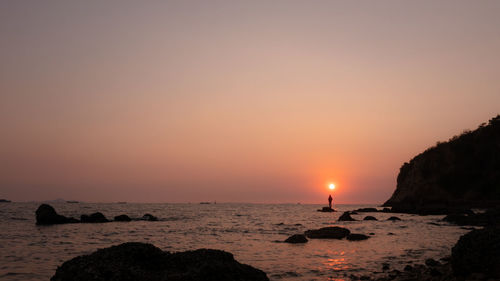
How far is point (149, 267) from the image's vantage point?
34.5 ft

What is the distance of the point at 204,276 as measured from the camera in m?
9.33

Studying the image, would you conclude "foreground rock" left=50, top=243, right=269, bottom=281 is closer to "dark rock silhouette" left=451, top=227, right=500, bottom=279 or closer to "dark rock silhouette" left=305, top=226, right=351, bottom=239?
"dark rock silhouette" left=451, top=227, right=500, bottom=279

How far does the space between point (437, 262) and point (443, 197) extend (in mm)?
83185

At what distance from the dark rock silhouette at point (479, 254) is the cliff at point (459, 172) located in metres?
73.2

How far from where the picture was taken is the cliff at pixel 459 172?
84250 mm

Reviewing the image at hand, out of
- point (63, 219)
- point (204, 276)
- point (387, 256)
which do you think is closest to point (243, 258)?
point (387, 256)

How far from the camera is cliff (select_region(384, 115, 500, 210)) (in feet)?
276

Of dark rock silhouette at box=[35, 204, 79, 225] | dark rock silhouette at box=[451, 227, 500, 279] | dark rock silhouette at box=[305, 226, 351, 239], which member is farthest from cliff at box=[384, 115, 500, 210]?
dark rock silhouette at box=[451, 227, 500, 279]

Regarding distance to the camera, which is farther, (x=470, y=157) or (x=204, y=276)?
(x=470, y=157)

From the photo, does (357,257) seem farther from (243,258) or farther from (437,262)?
(243,258)

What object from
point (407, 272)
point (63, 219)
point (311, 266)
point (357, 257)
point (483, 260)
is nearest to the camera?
point (483, 260)

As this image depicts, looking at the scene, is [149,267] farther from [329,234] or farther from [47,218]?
[47,218]

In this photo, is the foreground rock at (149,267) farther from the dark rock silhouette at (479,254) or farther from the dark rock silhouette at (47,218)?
the dark rock silhouette at (47,218)

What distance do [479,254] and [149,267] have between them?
10.9 m
